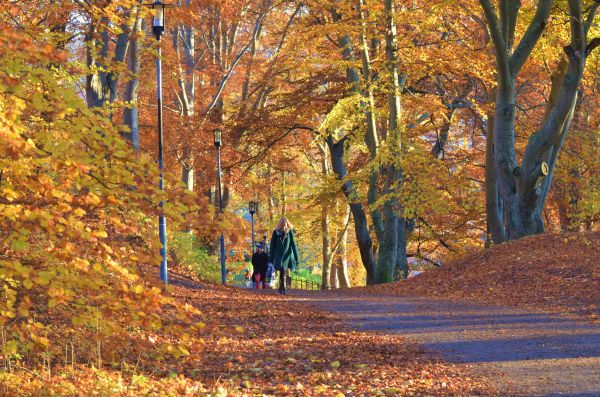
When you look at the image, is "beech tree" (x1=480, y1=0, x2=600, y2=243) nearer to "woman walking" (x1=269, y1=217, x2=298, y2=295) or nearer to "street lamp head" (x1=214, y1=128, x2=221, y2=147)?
"woman walking" (x1=269, y1=217, x2=298, y2=295)

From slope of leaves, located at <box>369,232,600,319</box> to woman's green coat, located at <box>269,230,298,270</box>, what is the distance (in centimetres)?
265

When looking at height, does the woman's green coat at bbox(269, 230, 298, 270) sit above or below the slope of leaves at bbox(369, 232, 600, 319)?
above

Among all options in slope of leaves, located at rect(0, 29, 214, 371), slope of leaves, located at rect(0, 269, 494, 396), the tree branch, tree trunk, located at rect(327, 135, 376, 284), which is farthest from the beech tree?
slope of leaves, located at rect(0, 29, 214, 371)

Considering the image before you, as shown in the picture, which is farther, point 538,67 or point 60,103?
point 538,67

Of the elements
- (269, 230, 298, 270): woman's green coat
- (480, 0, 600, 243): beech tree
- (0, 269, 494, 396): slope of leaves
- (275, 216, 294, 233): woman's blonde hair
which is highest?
(480, 0, 600, 243): beech tree

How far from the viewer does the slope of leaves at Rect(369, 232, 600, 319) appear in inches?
518

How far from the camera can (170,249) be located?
77.3 ft

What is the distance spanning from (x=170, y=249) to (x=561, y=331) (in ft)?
49.8

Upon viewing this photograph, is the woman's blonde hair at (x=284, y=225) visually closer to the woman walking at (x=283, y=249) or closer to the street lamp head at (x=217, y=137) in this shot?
the woman walking at (x=283, y=249)

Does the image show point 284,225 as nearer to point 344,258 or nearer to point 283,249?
point 283,249

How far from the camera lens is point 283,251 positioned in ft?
57.3

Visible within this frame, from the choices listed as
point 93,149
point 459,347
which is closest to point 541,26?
point 459,347

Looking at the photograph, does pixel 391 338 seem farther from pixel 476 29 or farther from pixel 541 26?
pixel 476 29

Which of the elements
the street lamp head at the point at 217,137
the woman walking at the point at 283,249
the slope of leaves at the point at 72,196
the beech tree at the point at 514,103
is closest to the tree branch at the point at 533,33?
the beech tree at the point at 514,103
